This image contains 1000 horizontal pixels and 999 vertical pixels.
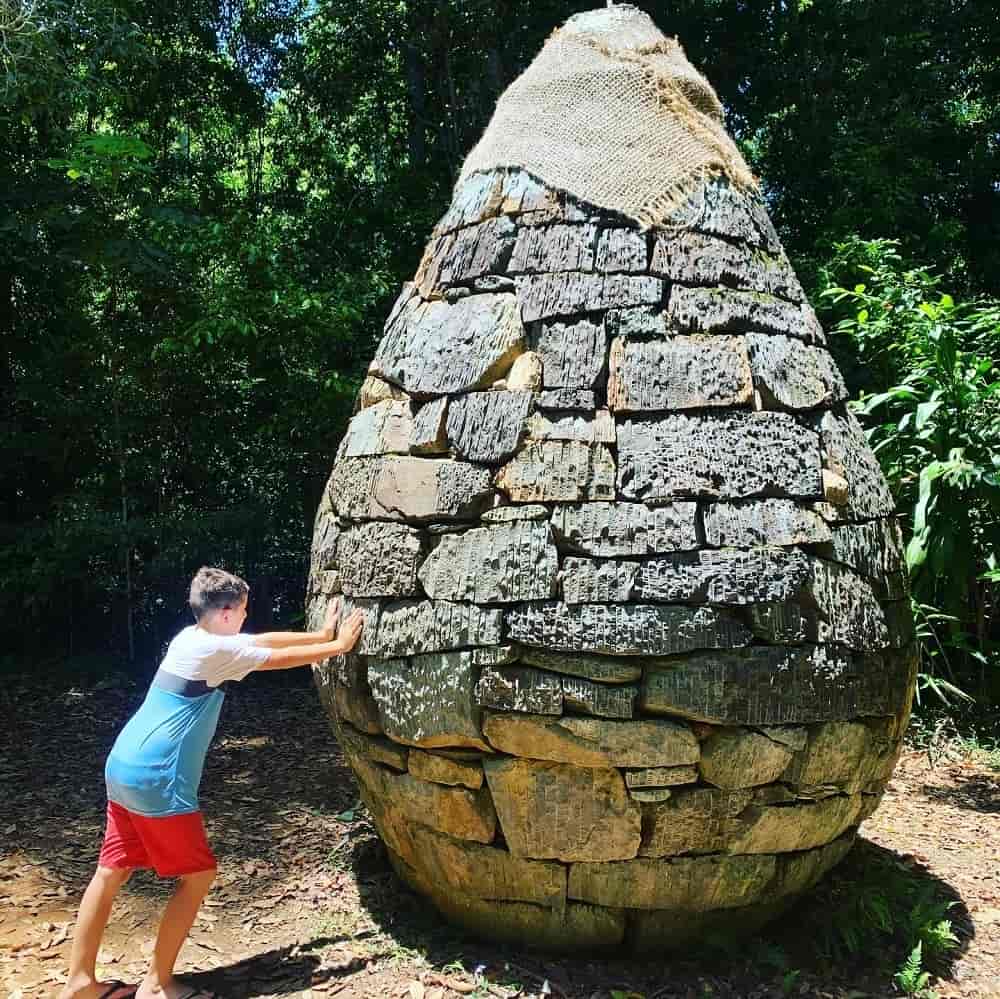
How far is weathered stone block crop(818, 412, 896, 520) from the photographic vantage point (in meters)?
2.68

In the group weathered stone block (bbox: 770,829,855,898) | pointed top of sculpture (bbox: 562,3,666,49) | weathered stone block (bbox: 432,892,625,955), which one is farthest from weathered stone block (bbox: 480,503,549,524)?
pointed top of sculpture (bbox: 562,3,666,49)

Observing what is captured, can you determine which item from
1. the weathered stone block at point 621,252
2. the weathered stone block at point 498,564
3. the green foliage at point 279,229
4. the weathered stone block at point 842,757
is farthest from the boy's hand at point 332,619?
the green foliage at point 279,229

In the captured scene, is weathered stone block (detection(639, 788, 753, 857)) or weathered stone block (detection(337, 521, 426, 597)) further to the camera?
weathered stone block (detection(337, 521, 426, 597))

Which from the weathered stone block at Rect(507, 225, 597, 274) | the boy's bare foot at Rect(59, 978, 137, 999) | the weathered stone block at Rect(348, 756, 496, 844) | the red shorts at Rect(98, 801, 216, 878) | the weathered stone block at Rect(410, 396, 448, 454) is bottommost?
the boy's bare foot at Rect(59, 978, 137, 999)

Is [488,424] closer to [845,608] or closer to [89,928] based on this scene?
[845,608]

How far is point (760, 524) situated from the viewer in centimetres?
250

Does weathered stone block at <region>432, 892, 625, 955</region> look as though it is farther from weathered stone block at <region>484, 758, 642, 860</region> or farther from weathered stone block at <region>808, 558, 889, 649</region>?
weathered stone block at <region>808, 558, 889, 649</region>

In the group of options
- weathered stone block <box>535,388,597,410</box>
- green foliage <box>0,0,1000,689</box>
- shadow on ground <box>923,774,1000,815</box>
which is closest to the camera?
weathered stone block <box>535,388,597,410</box>

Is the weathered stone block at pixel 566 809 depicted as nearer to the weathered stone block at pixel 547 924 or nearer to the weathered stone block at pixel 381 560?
the weathered stone block at pixel 547 924

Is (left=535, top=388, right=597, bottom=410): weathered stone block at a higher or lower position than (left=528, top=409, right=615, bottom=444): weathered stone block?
higher

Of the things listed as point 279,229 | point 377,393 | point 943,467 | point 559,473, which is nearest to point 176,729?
point 377,393

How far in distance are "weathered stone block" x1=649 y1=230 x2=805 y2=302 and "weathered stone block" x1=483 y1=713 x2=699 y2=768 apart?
4.06 ft

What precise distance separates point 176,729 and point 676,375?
5.53 ft

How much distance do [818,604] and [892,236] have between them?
6.44 meters
